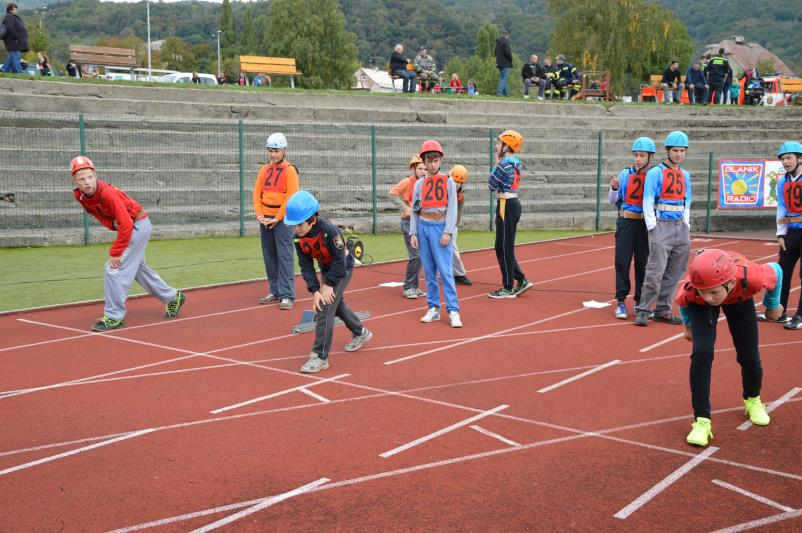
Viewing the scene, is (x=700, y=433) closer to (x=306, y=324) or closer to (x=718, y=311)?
(x=718, y=311)

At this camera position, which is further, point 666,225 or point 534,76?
point 534,76

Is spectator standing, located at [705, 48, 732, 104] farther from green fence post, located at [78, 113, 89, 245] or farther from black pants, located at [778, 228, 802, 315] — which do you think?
black pants, located at [778, 228, 802, 315]

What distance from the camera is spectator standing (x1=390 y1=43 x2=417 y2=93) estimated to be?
2733cm

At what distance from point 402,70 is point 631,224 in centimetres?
1845

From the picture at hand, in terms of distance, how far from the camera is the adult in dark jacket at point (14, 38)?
2167 cm

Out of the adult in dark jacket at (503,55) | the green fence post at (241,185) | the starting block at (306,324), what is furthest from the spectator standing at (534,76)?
the starting block at (306,324)

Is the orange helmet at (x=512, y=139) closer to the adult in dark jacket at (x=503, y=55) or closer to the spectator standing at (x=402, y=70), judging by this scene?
the spectator standing at (x=402, y=70)

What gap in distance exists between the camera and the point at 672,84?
1313 inches

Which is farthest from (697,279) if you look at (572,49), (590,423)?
(572,49)

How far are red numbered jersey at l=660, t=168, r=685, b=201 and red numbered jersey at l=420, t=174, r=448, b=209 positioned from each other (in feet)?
8.07

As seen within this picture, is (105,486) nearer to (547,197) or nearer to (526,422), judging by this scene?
(526,422)

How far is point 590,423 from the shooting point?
20.5ft

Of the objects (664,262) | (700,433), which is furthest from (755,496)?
(664,262)

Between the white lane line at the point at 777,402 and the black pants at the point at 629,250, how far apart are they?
305 centimetres
